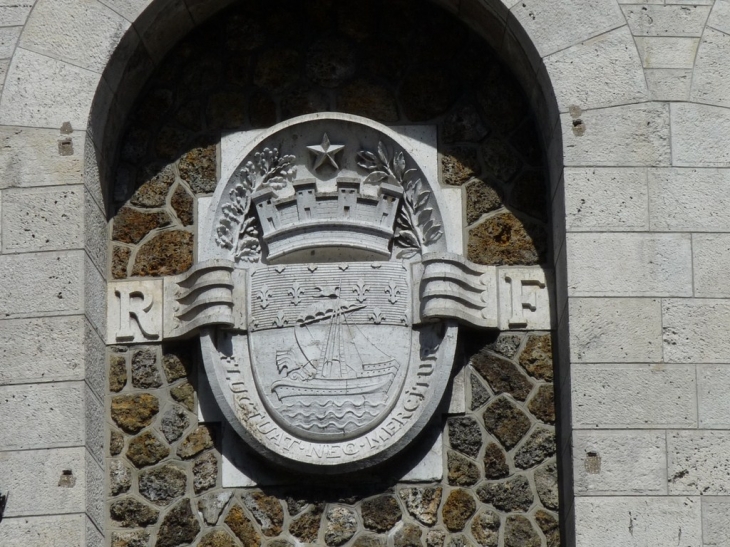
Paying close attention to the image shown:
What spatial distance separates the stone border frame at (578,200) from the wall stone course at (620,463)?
16 millimetres

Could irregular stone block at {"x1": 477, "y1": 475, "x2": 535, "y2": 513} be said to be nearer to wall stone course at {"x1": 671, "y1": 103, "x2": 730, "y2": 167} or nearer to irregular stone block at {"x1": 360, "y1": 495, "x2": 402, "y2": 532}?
irregular stone block at {"x1": 360, "y1": 495, "x2": 402, "y2": 532}

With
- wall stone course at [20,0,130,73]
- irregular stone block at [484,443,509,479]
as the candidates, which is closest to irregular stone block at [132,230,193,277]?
wall stone course at [20,0,130,73]

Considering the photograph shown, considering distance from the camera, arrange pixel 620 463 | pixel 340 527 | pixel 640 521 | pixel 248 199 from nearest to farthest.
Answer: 1. pixel 640 521
2. pixel 620 463
3. pixel 340 527
4. pixel 248 199

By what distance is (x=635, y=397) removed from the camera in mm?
10500

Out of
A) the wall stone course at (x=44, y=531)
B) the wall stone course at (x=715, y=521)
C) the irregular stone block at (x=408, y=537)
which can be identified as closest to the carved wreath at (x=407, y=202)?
the irregular stone block at (x=408, y=537)

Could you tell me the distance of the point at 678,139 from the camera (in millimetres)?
10945

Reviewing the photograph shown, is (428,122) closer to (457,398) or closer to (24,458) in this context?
(457,398)

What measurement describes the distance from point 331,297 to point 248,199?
0.85 m

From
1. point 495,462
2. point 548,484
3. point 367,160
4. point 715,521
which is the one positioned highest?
point 367,160

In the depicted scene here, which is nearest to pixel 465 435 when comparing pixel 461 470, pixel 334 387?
pixel 461 470

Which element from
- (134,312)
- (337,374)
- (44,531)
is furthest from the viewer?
(134,312)

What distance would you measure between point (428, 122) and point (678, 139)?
5.38 feet

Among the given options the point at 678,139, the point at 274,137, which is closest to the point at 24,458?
the point at 274,137

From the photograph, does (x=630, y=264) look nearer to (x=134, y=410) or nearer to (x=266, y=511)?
(x=266, y=511)
